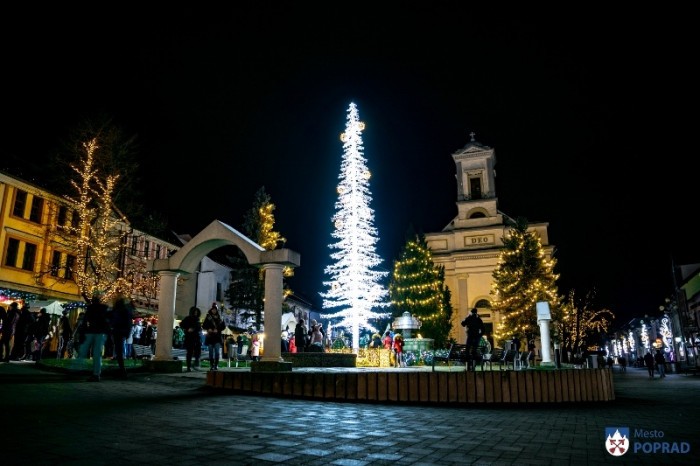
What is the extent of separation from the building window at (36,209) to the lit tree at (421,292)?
86.9ft

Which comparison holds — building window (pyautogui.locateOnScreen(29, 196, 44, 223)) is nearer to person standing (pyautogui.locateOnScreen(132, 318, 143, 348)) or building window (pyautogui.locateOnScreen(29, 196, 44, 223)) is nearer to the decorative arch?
person standing (pyautogui.locateOnScreen(132, 318, 143, 348))

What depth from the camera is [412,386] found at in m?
8.52

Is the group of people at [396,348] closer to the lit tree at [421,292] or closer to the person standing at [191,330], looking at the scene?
the person standing at [191,330]

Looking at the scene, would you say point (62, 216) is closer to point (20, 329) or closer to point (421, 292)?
point (20, 329)

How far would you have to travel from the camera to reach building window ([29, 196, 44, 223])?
28.2 m

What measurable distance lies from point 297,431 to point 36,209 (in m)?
30.3

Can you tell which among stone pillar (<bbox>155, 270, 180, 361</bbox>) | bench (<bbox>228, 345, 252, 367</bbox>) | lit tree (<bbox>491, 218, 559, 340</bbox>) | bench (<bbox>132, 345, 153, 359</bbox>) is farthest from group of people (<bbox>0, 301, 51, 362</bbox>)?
lit tree (<bbox>491, 218, 559, 340</bbox>)

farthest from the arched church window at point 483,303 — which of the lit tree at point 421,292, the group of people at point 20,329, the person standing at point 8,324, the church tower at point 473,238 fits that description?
the person standing at point 8,324

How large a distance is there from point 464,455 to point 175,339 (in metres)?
26.1

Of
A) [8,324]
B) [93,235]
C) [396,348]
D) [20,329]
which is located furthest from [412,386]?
[93,235]

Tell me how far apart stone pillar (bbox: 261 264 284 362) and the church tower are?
34.5 m

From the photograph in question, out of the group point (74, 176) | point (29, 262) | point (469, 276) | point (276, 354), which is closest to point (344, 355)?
point (276, 354)

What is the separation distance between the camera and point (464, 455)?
13.5 ft

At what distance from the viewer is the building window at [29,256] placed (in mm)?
27516
